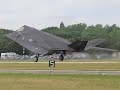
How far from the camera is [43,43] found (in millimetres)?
66062

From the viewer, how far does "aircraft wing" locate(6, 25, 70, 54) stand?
63812 millimetres

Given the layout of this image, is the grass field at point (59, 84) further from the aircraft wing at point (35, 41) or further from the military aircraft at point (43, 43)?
the aircraft wing at point (35, 41)

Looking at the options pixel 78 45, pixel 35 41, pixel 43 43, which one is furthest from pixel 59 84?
pixel 43 43

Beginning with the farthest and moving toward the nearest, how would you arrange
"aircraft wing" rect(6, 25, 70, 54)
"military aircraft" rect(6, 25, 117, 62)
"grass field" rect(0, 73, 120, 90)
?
"aircraft wing" rect(6, 25, 70, 54)
"military aircraft" rect(6, 25, 117, 62)
"grass field" rect(0, 73, 120, 90)

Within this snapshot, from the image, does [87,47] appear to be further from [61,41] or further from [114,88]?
[114,88]

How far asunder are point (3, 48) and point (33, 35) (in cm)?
9941

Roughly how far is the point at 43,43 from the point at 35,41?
1.45 metres

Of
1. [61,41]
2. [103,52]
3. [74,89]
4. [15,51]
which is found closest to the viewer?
[74,89]

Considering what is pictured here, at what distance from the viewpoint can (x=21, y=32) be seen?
6494cm

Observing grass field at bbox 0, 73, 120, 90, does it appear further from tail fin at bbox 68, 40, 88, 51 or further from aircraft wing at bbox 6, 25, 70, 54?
aircraft wing at bbox 6, 25, 70, 54

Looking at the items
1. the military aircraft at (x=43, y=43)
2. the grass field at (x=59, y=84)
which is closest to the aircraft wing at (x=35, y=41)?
the military aircraft at (x=43, y=43)

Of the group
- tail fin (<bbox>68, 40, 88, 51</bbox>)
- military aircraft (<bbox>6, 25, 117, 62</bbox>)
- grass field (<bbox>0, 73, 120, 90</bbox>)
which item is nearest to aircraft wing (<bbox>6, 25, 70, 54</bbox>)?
military aircraft (<bbox>6, 25, 117, 62</bbox>)

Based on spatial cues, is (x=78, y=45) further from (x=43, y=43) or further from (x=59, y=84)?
(x=59, y=84)

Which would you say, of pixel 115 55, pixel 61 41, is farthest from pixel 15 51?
pixel 61 41
